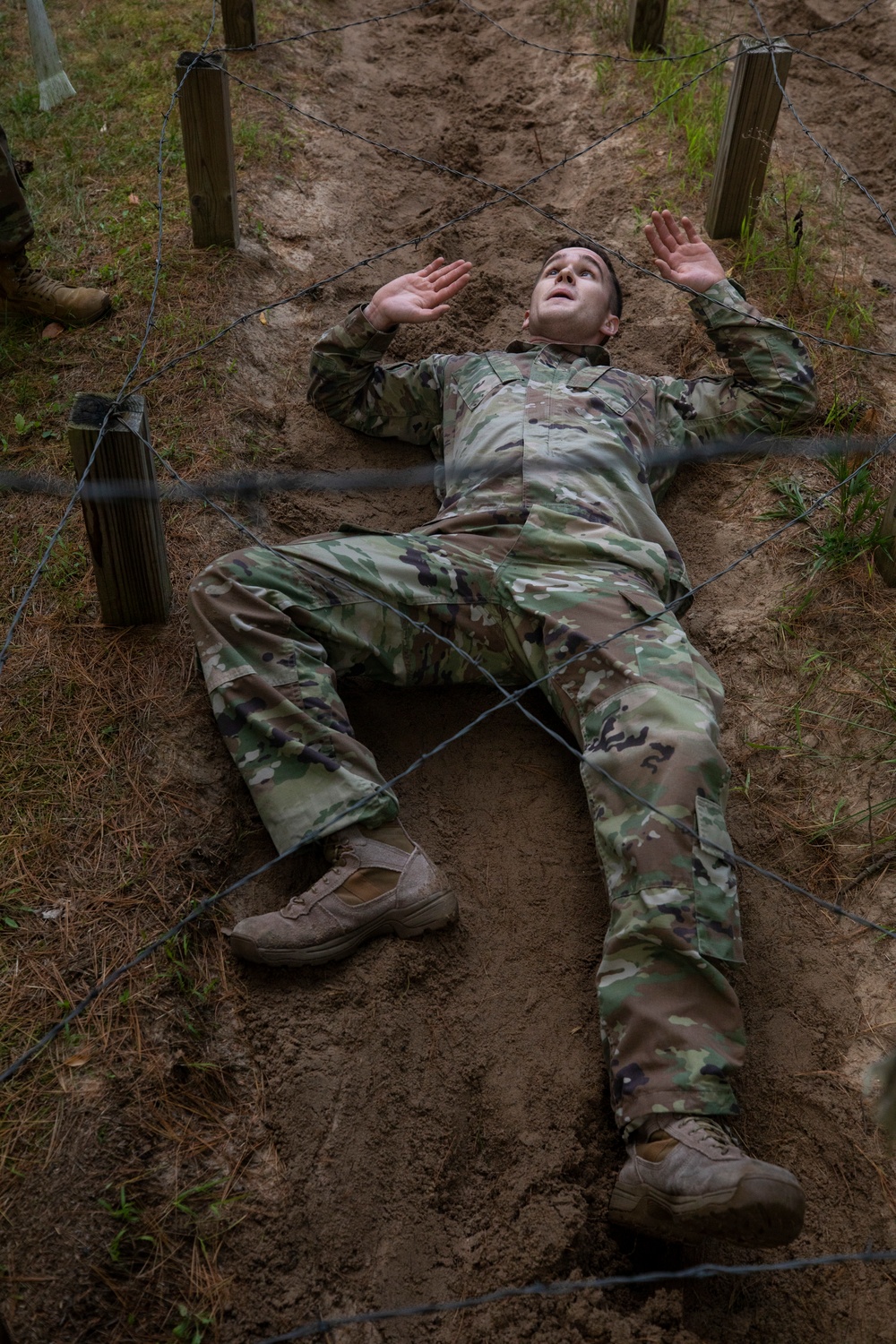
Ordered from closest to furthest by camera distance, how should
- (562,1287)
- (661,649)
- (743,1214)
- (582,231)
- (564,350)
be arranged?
(562,1287), (743,1214), (661,649), (564,350), (582,231)

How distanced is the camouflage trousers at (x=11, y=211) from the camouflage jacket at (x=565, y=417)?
1371 millimetres

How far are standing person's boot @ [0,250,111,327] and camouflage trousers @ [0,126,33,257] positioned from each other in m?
0.05

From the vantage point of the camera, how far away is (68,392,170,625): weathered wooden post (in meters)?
2.48

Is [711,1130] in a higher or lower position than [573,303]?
lower

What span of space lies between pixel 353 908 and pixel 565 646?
0.85 meters

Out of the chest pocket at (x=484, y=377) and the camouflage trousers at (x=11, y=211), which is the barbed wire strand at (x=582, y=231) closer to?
the chest pocket at (x=484, y=377)

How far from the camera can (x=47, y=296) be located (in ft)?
12.9

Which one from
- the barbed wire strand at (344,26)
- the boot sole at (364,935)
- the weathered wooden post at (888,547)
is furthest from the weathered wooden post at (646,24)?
the boot sole at (364,935)

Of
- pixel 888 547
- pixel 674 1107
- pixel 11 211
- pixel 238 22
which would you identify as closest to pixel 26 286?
pixel 11 211

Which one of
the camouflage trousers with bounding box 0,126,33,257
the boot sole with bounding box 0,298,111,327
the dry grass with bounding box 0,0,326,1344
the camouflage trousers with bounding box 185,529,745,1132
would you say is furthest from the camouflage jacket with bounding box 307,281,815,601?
the camouflage trousers with bounding box 0,126,33,257

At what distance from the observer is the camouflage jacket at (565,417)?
295cm

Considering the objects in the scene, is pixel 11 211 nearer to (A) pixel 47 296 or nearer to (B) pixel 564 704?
(A) pixel 47 296

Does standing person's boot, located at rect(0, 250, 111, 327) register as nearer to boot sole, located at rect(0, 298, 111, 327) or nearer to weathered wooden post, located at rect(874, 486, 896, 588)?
boot sole, located at rect(0, 298, 111, 327)

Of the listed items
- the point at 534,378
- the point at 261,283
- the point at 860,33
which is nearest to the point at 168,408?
the point at 261,283
